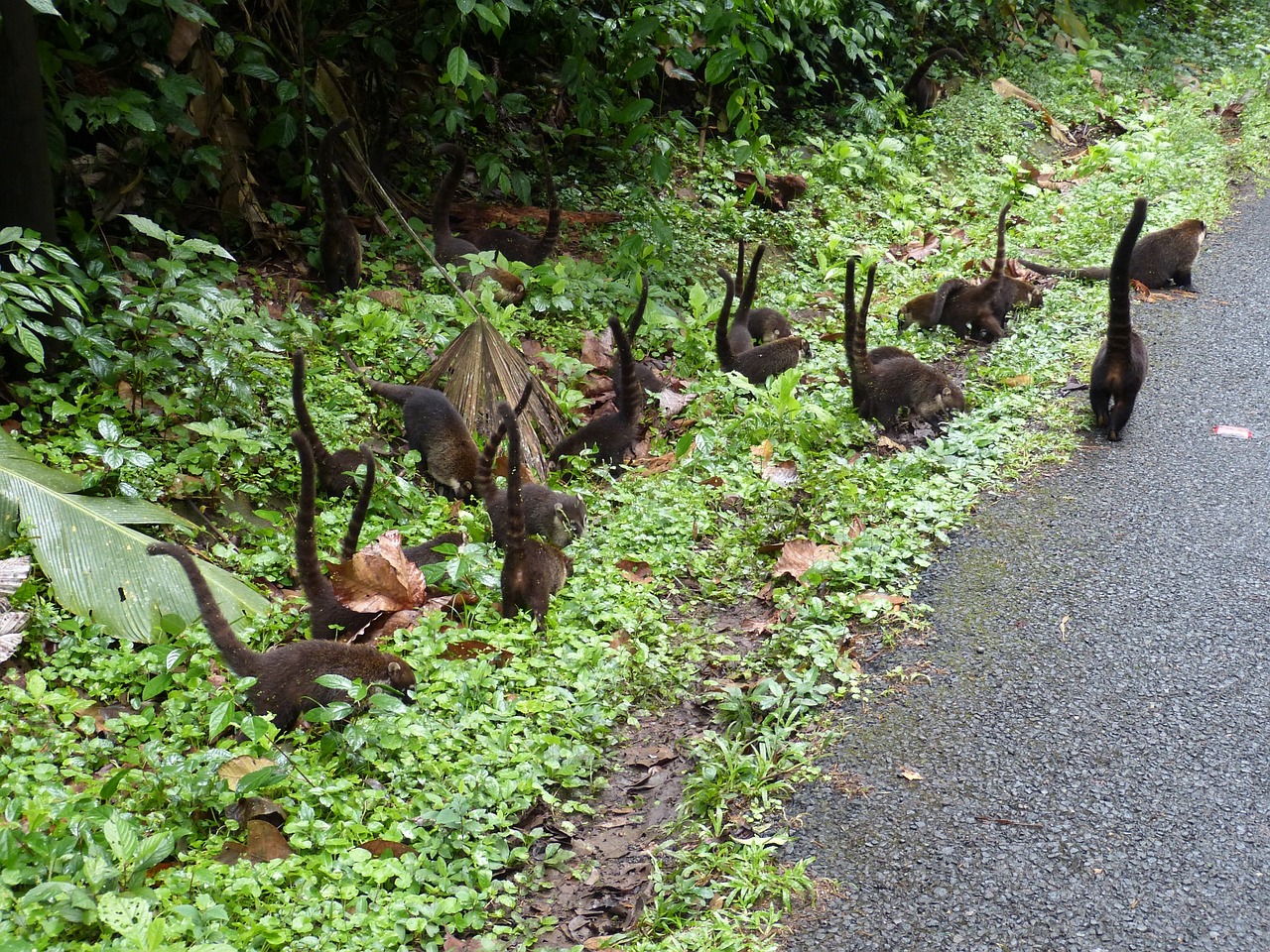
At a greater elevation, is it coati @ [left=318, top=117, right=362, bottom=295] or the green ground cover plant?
coati @ [left=318, top=117, right=362, bottom=295]

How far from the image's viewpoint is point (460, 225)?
301 inches

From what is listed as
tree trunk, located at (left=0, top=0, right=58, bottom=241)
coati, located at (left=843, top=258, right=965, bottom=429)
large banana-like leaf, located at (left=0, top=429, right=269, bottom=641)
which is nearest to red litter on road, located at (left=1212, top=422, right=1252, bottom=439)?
coati, located at (left=843, top=258, right=965, bottom=429)

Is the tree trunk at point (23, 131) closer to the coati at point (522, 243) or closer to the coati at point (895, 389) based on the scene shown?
the coati at point (522, 243)

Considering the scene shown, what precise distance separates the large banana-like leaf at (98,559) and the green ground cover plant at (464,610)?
0.23 feet

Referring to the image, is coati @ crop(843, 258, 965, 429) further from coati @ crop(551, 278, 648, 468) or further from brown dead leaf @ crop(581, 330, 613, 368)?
brown dead leaf @ crop(581, 330, 613, 368)

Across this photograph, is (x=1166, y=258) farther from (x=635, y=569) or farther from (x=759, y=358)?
(x=635, y=569)

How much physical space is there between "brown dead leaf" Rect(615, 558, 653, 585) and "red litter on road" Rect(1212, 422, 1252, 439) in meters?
2.84

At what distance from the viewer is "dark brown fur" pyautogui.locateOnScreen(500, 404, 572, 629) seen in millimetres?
3744

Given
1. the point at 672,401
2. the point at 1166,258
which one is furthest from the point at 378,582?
the point at 1166,258

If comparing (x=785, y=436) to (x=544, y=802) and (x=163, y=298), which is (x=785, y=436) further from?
(x=163, y=298)

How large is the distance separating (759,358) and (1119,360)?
191cm

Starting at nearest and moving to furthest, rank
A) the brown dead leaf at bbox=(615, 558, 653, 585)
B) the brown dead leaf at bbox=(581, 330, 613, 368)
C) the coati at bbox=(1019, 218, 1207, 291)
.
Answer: the brown dead leaf at bbox=(615, 558, 653, 585) → the brown dead leaf at bbox=(581, 330, 613, 368) → the coati at bbox=(1019, 218, 1207, 291)

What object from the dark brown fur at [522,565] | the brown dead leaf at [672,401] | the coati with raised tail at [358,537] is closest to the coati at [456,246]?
the brown dead leaf at [672,401]

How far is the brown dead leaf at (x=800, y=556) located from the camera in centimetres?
414
